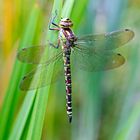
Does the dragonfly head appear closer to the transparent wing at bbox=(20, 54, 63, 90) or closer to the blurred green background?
the blurred green background

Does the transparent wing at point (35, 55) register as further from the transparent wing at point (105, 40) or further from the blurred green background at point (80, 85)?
the transparent wing at point (105, 40)

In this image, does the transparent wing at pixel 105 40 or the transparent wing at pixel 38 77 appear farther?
the transparent wing at pixel 105 40

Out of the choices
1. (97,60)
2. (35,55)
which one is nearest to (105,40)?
(97,60)

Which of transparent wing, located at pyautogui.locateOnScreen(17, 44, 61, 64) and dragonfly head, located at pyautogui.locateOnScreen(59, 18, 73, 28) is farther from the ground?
dragonfly head, located at pyautogui.locateOnScreen(59, 18, 73, 28)

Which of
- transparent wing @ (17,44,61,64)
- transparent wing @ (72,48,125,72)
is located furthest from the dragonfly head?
transparent wing @ (72,48,125,72)

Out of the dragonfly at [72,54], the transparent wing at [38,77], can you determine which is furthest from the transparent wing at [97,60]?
the transparent wing at [38,77]

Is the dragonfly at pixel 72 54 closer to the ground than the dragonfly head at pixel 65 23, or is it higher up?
closer to the ground

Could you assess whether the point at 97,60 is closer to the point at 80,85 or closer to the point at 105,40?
the point at 105,40

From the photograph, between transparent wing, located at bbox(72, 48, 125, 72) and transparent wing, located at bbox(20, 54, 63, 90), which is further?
transparent wing, located at bbox(72, 48, 125, 72)

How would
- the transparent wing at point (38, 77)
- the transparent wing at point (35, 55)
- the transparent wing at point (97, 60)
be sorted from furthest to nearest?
the transparent wing at point (97, 60) → the transparent wing at point (35, 55) → the transparent wing at point (38, 77)
